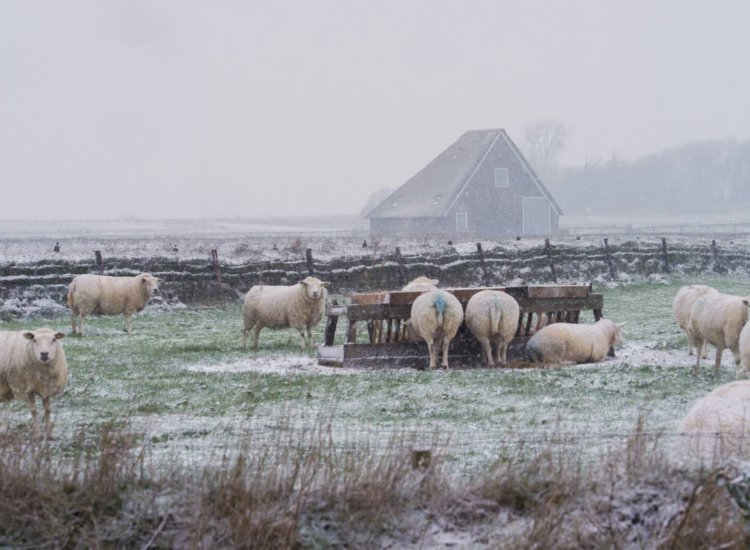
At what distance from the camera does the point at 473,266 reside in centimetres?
3053

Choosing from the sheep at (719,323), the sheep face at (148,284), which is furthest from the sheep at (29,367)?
the sheep face at (148,284)

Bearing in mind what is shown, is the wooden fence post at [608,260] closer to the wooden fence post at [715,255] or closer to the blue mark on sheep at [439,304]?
the wooden fence post at [715,255]

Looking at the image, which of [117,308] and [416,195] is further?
[416,195]

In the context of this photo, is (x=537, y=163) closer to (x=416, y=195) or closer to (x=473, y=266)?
(x=416, y=195)

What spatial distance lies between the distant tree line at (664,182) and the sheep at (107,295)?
82836mm

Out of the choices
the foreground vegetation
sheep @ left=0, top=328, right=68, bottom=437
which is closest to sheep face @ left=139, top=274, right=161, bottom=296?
sheep @ left=0, top=328, right=68, bottom=437

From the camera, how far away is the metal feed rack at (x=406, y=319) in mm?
14320

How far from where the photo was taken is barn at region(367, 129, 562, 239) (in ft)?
167

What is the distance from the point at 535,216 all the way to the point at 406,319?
39012mm

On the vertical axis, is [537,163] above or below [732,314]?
above

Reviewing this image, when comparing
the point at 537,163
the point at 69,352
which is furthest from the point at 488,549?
the point at 537,163

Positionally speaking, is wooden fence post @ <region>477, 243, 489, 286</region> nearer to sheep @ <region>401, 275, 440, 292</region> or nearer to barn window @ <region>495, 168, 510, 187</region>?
sheep @ <region>401, 275, 440, 292</region>

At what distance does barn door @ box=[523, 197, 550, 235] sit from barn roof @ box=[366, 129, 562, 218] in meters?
0.78

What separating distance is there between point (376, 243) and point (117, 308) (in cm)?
1317
